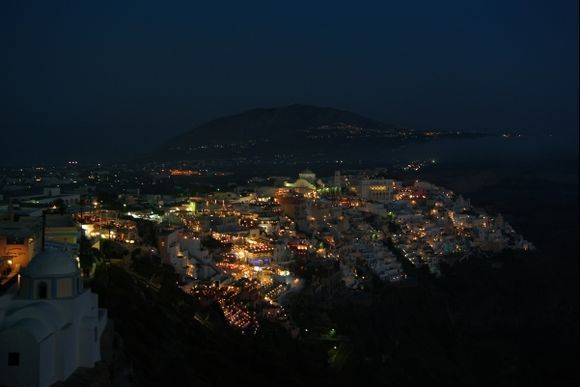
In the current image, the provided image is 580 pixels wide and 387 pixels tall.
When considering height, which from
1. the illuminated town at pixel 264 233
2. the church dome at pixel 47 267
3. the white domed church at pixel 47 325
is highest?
the church dome at pixel 47 267

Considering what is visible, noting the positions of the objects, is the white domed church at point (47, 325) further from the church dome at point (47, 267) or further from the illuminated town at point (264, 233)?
the illuminated town at point (264, 233)

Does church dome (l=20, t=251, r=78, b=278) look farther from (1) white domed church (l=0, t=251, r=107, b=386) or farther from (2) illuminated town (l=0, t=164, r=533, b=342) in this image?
(2) illuminated town (l=0, t=164, r=533, b=342)

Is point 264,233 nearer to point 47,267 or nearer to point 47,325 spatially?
point 47,267

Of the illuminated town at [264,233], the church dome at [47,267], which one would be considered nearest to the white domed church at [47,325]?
Answer: the church dome at [47,267]

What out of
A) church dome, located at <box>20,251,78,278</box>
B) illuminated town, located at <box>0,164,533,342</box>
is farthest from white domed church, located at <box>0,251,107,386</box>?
illuminated town, located at <box>0,164,533,342</box>

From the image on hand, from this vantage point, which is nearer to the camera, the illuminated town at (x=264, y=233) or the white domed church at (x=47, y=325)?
the white domed church at (x=47, y=325)

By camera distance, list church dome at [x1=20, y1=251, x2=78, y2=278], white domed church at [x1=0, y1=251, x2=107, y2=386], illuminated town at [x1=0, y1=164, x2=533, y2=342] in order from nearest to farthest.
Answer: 1. white domed church at [x1=0, y1=251, x2=107, y2=386]
2. church dome at [x1=20, y1=251, x2=78, y2=278]
3. illuminated town at [x1=0, y1=164, x2=533, y2=342]

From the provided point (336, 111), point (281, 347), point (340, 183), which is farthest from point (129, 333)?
point (336, 111)

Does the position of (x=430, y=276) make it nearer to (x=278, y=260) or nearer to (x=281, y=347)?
(x=278, y=260)
